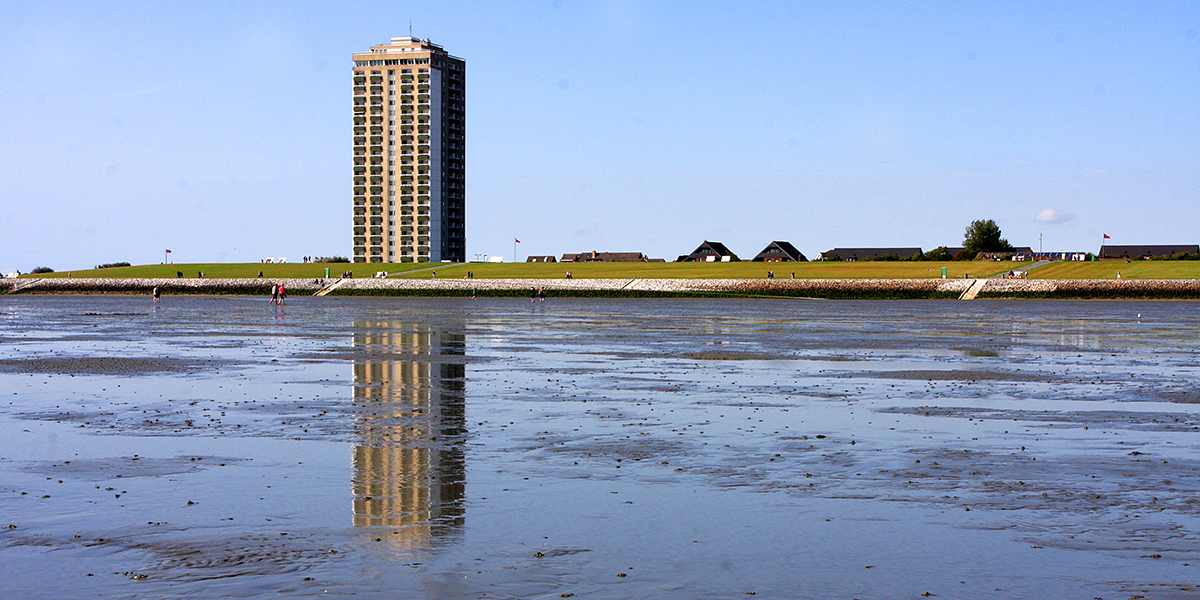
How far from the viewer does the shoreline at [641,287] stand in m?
116

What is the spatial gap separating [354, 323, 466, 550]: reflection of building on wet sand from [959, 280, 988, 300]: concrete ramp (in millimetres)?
94311

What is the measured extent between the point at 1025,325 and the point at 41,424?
5114 cm

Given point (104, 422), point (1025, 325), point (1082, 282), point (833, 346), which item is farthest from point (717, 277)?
point (104, 422)

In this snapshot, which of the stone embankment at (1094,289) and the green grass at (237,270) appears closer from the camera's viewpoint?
the stone embankment at (1094,289)

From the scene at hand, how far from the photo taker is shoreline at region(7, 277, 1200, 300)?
116 m

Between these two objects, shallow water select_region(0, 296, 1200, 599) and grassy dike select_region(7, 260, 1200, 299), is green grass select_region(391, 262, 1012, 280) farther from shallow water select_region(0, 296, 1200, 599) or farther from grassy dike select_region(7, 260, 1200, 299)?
shallow water select_region(0, 296, 1200, 599)

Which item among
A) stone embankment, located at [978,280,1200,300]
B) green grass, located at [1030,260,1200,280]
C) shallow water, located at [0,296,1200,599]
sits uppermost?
green grass, located at [1030,260,1200,280]

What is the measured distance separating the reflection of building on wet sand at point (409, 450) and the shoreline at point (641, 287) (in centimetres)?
9575

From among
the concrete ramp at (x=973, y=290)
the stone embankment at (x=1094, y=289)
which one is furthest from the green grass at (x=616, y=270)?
the stone embankment at (x=1094, y=289)

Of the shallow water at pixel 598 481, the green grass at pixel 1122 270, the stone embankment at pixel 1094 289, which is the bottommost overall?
the shallow water at pixel 598 481

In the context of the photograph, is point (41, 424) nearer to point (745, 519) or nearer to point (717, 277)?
point (745, 519)

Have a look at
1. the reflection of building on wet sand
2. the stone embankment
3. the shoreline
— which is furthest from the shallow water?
the shoreline

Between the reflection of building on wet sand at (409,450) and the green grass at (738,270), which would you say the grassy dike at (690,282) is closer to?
the green grass at (738,270)

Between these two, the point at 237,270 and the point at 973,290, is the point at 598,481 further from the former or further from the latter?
the point at 237,270
